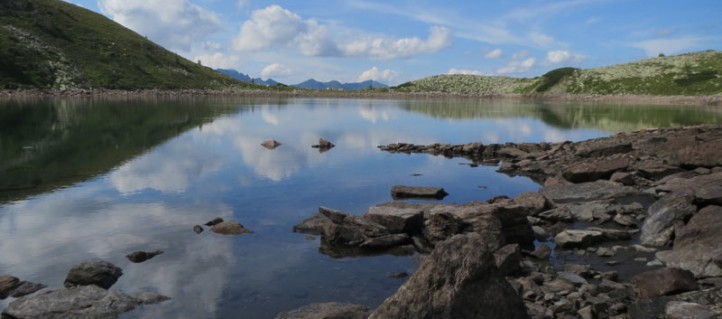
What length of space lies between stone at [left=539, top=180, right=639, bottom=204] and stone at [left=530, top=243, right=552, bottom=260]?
351 inches

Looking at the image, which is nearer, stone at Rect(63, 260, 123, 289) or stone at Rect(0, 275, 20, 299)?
stone at Rect(0, 275, 20, 299)

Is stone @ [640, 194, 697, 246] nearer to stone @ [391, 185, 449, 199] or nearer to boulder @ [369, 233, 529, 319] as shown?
boulder @ [369, 233, 529, 319]

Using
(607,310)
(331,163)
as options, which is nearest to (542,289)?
(607,310)

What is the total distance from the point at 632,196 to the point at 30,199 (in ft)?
118

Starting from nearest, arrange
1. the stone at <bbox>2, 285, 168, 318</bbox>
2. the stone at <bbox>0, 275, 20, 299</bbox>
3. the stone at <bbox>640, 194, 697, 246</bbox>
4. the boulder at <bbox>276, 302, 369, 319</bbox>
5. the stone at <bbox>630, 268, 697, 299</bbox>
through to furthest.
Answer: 1. the boulder at <bbox>276, 302, 369, 319</bbox>
2. the stone at <bbox>2, 285, 168, 318</bbox>
3. the stone at <bbox>630, 268, 697, 299</bbox>
4. the stone at <bbox>0, 275, 20, 299</bbox>
5. the stone at <bbox>640, 194, 697, 246</bbox>

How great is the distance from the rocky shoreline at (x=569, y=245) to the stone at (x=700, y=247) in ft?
0.16

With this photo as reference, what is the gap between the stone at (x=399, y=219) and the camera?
25.1m


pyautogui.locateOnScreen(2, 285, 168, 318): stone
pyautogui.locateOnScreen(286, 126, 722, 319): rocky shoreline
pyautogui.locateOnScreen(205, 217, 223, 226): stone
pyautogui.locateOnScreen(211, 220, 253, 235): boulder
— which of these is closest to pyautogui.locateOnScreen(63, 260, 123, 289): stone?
pyautogui.locateOnScreen(2, 285, 168, 318): stone

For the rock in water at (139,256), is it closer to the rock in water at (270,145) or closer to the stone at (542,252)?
the stone at (542,252)

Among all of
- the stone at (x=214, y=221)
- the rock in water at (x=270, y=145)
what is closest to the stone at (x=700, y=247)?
the stone at (x=214, y=221)

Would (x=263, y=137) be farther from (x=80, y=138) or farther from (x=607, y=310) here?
(x=607, y=310)

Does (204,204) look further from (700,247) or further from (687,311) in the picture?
(687,311)

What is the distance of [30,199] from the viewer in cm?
3195

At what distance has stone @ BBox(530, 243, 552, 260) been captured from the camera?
854 inches
